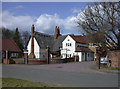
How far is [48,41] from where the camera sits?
51781 mm

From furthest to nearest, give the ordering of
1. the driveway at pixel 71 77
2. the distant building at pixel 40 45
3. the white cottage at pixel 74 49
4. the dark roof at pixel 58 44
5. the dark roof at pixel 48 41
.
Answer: the dark roof at pixel 58 44
the dark roof at pixel 48 41
the distant building at pixel 40 45
the white cottage at pixel 74 49
the driveway at pixel 71 77

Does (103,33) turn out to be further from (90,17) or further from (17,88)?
(17,88)

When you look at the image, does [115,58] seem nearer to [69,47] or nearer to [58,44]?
[69,47]

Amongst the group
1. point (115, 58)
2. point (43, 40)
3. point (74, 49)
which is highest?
point (43, 40)

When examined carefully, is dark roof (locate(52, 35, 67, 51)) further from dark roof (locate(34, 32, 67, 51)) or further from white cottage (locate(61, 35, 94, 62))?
white cottage (locate(61, 35, 94, 62))

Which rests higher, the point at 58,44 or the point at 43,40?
the point at 43,40

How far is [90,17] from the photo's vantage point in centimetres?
2597

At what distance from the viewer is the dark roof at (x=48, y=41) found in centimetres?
4797

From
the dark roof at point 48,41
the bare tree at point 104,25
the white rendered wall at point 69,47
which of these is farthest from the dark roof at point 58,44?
the bare tree at point 104,25

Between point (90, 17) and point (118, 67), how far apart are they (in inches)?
373

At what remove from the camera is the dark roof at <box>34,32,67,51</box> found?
48.0 m

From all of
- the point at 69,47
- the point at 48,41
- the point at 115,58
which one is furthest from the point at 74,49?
the point at 115,58

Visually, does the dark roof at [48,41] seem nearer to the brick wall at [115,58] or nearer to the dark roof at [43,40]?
the dark roof at [43,40]

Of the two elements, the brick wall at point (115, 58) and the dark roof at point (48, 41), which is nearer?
the brick wall at point (115, 58)
